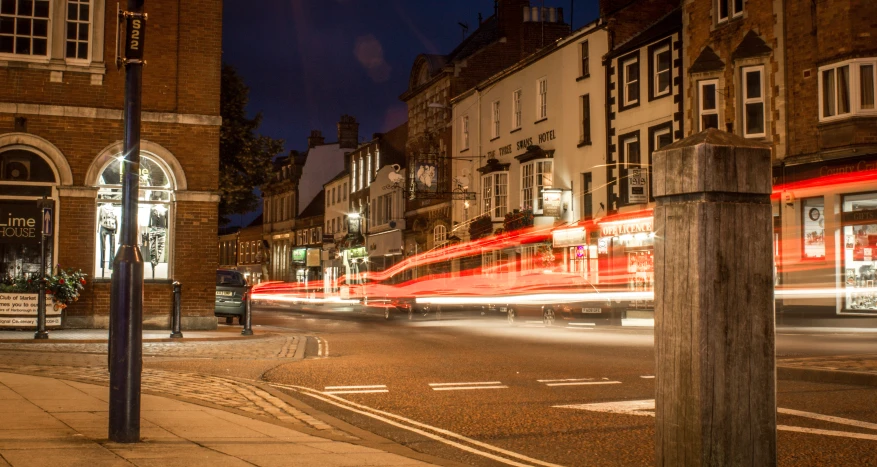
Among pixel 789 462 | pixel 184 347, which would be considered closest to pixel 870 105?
pixel 184 347

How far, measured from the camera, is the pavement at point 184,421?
591 centimetres

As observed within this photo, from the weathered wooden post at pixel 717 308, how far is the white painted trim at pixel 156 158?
1874cm

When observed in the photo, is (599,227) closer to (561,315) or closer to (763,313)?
(561,315)

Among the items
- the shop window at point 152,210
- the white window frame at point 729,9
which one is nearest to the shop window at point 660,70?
the white window frame at point 729,9

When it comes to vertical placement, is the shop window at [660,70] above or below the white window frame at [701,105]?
above

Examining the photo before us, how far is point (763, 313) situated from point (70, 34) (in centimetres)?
2024

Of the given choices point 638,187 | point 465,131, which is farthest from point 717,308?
point 465,131

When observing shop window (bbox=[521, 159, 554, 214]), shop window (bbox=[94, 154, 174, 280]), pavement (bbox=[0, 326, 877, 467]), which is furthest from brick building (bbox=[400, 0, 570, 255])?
pavement (bbox=[0, 326, 877, 467])

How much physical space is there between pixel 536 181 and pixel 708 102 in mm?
11119

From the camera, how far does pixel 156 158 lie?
69.1 ft

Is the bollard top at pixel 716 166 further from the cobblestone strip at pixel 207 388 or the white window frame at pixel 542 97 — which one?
the white window frame at pixel 542 97

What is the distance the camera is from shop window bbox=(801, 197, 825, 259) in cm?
2467

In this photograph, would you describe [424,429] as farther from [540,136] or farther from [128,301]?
[540,136]

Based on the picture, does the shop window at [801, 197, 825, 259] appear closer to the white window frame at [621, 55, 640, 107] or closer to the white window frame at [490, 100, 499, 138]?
the white window frame at [621, 55, 640, 107]
